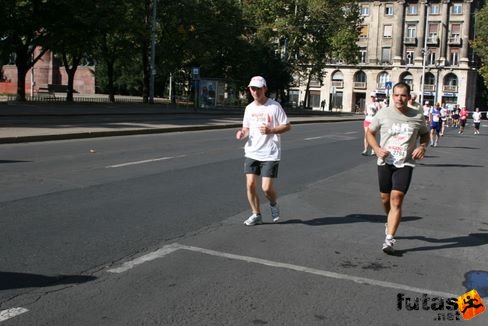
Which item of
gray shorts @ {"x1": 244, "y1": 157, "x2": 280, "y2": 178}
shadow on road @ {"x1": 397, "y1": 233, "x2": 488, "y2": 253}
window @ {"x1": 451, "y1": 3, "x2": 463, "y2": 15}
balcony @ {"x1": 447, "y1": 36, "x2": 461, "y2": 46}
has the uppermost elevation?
window @ {"x1": 451, "y1": 3, "x2": 463, "y2": 15}

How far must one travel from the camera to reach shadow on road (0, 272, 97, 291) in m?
4.87

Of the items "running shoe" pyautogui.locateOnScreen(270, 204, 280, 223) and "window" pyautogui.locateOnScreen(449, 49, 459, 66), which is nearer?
"running shoe" pyautogui.locateOnScreen(270, 204, 280, 223)

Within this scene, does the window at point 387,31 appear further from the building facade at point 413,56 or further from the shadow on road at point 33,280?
the shadow on road at point 33,280

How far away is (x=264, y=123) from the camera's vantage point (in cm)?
738

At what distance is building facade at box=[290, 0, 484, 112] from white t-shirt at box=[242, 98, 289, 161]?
76063 millimetres

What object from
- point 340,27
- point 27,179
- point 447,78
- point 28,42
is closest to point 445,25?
point 447,78

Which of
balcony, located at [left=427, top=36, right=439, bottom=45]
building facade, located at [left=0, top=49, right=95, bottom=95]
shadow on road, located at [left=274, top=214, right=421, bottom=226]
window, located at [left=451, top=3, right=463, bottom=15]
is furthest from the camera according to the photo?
balcony, located at [left=427, top=36, right=439, bottom=45]

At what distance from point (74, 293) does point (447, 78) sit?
88168mm

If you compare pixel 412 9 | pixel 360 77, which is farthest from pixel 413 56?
pixel 360 77

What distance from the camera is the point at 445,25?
284 feet

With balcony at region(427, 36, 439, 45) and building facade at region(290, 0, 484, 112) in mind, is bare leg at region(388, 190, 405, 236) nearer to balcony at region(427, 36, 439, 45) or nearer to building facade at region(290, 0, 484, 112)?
building facade at region(290, 0, 484, 112)

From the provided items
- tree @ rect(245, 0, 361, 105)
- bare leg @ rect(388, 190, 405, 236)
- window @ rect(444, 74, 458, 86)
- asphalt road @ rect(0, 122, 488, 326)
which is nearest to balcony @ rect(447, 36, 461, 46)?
window @ rect(444, 74, 458, 86)

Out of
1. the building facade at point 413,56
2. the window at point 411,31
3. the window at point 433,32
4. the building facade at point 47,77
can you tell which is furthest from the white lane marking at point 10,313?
the window at point 411,31

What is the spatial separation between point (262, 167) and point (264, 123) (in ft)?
1.76
